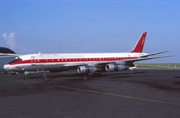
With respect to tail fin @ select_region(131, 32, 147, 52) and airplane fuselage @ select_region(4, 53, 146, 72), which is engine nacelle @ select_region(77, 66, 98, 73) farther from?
tail fin @ select_region(131, 32, 147, 52)

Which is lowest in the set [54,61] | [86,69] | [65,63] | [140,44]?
[86,69]

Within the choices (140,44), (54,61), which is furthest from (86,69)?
(140,44)

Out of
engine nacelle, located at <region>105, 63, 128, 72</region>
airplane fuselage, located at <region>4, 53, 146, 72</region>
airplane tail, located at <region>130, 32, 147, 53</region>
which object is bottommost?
engine nacelle, located at <region>105, 63, 128, 72</region>

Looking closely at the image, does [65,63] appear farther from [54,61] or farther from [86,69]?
[86,69]

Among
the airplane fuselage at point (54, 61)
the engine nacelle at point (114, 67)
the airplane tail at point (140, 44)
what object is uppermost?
the airplane tail at point (140, 44)

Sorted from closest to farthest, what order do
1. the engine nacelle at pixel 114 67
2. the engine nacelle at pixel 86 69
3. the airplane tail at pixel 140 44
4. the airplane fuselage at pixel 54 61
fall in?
the airplane fuselage at pixel 54 61, the engine nacelle at pixel 86 69, the engine nacelle at pixel 114 67, the airplane tail at pixel 140 44

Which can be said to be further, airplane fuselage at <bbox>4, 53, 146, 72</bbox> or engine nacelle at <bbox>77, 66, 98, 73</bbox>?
engine nacelle at <bbox>77, 66, 98, 73</bbox>

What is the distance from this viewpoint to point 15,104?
11688mm

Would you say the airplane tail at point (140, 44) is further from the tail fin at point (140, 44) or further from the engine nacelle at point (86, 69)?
the engine nacelle at point (86, 69)

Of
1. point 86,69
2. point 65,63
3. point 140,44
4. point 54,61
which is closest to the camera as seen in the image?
point 86,69

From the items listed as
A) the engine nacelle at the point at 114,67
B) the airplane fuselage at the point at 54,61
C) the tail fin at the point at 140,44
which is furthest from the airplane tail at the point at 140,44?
the engine nacelle at the point at 114,67

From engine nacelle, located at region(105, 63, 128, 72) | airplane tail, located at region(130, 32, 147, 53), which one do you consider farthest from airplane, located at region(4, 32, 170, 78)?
airplane tail, located at region(130, 32, 147, 53)

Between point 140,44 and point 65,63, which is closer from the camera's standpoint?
point 65,63

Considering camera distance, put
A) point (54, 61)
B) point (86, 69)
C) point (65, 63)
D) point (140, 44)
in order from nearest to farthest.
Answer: point (86, 69) < point (54, 61) < point (65, 63) < point (140, 44)
